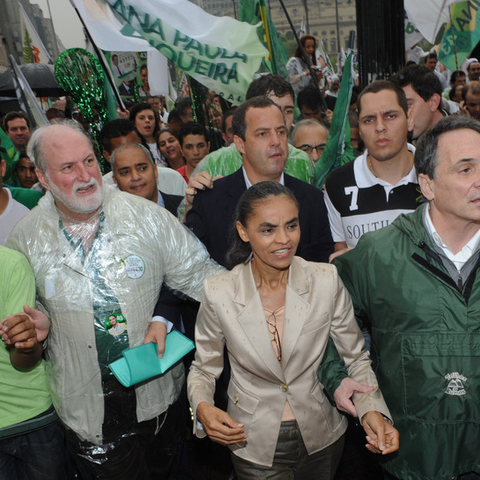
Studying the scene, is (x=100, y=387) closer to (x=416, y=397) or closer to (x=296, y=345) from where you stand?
(x=296, y=345)

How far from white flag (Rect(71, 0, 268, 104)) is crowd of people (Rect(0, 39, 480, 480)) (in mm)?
1222

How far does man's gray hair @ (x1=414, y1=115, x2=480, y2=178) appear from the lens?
2.35 m

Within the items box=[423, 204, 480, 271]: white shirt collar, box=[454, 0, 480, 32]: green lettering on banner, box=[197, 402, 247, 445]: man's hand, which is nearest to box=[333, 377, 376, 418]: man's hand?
box=[197, 402, 247, 445]: man's hand

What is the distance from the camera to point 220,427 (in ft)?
7.35

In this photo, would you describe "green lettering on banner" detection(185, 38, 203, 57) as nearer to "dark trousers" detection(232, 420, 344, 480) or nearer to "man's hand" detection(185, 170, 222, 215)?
"man's hand" detection(185, 170, 222, 215)

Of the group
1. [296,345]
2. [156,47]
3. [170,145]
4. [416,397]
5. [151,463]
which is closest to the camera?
[416,397]

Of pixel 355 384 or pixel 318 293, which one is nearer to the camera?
pixel 355 384

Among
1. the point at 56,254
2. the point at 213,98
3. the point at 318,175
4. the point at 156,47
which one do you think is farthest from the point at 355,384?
the point at 213,98

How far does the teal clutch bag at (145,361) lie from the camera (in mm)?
2604

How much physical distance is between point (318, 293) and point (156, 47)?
299cm

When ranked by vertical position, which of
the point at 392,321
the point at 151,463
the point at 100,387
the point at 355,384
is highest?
the point at 392,321

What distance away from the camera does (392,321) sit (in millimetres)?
2367

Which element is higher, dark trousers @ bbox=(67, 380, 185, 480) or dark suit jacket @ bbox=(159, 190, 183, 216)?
dark suit jacket @ bbox=(159, 190, 183, 216)

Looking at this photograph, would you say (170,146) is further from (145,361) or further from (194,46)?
(145,361)
